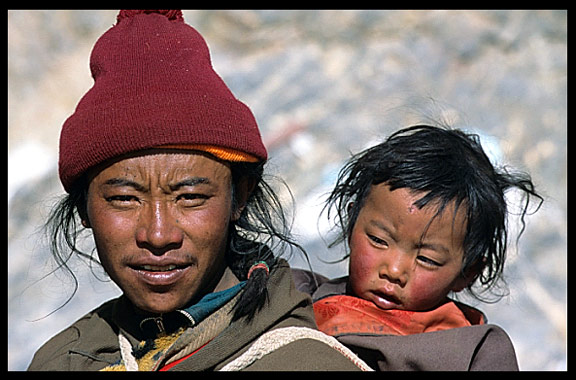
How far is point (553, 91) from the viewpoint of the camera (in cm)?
409

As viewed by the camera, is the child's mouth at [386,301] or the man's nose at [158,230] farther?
the child's mouth at [386,301]

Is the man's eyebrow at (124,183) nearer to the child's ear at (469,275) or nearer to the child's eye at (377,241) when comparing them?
the child's eye at (377,241)

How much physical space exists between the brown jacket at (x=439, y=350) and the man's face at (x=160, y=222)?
0.45m

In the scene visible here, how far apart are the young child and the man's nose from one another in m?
0.53

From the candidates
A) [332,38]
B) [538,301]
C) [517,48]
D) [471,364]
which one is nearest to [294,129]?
[332,38]

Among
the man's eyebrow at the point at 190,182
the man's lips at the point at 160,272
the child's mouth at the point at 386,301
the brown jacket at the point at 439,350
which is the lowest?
the brown jacket at the point at 439,350

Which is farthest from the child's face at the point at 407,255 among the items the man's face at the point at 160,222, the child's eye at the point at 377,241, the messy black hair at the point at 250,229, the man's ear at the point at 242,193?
the man's face at the point at 160,222

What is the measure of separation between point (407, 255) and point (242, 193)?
0.48 metres

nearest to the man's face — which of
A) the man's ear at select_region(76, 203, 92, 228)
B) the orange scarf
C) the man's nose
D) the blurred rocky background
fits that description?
the man's nose

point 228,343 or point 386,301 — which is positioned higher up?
point 386,301

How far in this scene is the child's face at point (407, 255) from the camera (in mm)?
1903

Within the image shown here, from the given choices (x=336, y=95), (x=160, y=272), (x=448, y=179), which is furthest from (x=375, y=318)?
(x=336, y=95)

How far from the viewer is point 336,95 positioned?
13.6 ft

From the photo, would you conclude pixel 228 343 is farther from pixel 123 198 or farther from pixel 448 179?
pixel 448 179
